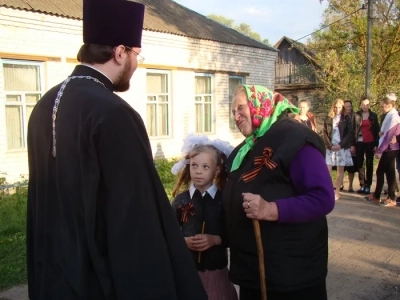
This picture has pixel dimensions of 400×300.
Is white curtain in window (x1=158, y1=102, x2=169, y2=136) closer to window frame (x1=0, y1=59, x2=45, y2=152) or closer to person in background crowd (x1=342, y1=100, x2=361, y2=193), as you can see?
window frame (x1=0, y1=59, x2=45, y2=152)

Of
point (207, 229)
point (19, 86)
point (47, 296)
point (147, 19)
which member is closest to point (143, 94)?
point (147, 19)

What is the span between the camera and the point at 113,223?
5.13 ft

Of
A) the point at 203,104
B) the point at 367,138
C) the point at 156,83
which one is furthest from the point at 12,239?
the point at 203,104

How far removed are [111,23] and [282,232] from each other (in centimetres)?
131

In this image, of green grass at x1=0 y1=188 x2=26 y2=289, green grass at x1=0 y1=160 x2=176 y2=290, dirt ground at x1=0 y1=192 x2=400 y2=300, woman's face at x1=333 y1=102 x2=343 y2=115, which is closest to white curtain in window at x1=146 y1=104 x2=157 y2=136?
green grass at x1=0 y1=160 x2=176 y2=290

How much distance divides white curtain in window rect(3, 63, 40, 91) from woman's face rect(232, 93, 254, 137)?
776cm

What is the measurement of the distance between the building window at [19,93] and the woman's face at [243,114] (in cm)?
769

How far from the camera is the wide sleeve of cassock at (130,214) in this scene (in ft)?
5.10

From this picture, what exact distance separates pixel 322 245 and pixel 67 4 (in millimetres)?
9731

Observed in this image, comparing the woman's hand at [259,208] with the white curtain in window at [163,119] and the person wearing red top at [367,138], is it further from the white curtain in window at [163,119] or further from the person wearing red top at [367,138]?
the white curtain in window at [163,119]

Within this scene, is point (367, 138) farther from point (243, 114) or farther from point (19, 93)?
point (19, 93)

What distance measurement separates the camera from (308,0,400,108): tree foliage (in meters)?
19.8

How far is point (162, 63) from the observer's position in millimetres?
12586

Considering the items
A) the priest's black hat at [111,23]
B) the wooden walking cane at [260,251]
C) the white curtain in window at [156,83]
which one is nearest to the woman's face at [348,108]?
the white curtain in window at [156,83]
